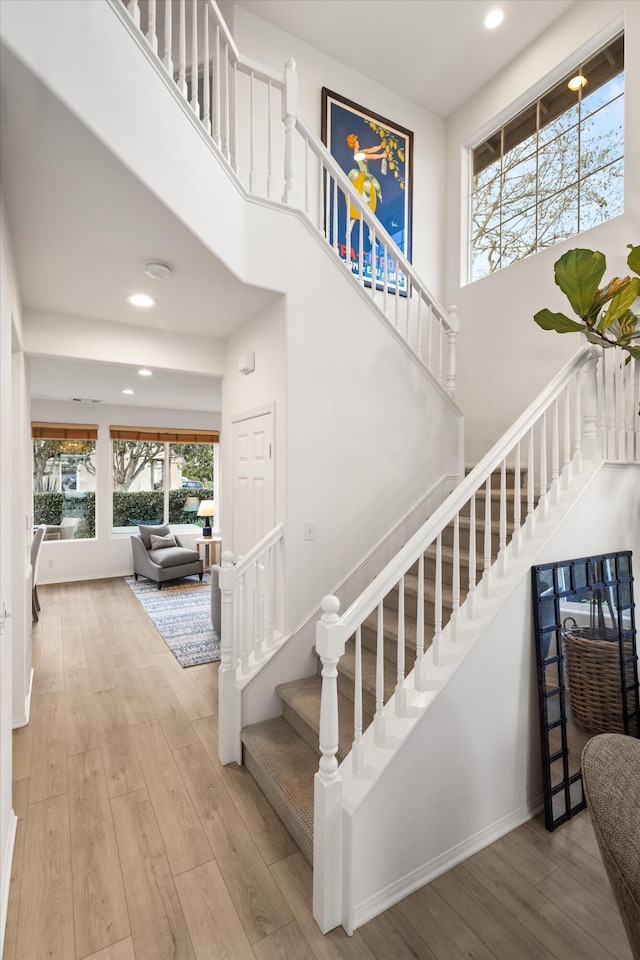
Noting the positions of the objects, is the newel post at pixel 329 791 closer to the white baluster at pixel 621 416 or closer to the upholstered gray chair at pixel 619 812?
the upholstered gray chair at pixel 619 812

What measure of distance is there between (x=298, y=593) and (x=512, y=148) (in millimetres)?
4593

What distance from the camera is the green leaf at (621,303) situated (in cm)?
248

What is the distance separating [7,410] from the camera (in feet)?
6.82

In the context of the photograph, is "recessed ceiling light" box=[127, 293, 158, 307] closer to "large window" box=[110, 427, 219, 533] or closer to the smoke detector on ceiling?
the smoke detector on ceiling

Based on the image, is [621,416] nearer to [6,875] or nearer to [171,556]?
[6,875]

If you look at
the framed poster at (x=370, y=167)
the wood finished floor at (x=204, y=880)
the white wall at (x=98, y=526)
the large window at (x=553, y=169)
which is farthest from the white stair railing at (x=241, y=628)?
the white wall at (x=98, y=526)

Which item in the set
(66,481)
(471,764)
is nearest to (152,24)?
(471,764)

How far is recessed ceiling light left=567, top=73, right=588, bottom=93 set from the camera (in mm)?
3766

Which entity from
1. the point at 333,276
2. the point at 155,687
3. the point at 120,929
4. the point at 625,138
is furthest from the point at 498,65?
the point at 120,929

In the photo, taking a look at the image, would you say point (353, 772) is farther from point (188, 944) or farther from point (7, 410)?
point (7, 410)

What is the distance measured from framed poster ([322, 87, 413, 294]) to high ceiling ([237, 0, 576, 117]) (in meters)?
0.38

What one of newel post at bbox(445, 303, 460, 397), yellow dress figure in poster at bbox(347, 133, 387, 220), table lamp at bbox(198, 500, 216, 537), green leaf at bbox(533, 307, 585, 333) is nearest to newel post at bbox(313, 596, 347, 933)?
green leaf at bbox(533, 307, 585, 333)

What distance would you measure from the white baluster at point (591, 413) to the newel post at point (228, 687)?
212 cm

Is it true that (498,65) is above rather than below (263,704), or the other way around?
above
